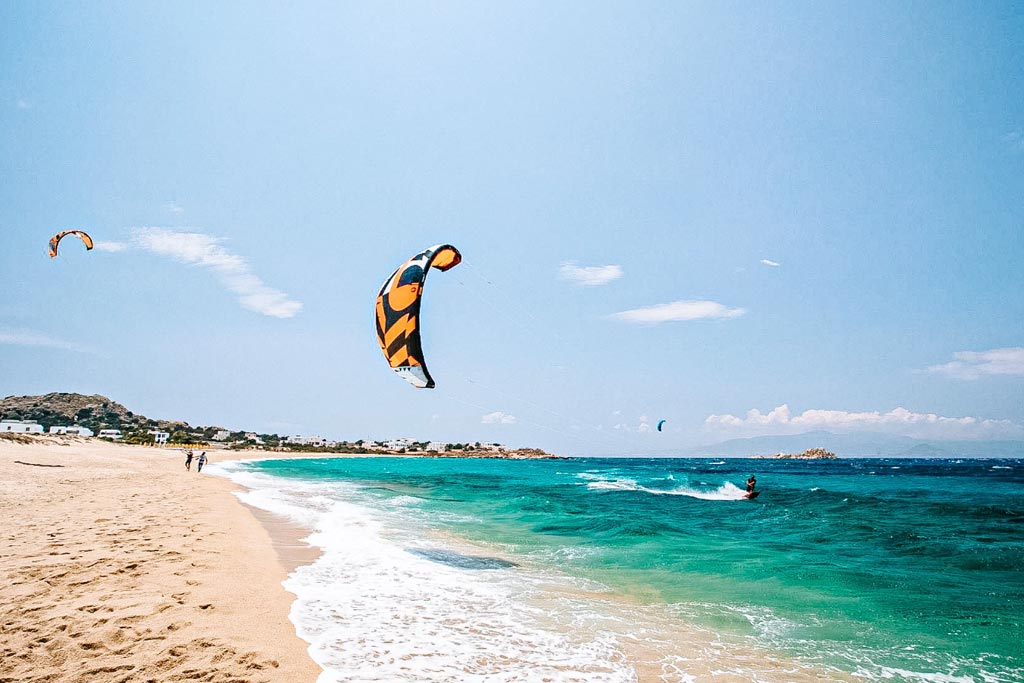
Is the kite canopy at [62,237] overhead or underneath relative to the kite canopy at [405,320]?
overhead

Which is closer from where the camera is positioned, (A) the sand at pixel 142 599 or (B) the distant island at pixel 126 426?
(A) the sand at pixel 142 599

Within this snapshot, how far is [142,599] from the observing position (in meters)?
5.12

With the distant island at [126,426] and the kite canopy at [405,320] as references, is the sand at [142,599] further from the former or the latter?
the distant island at [126,426]

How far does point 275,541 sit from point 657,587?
704 cm

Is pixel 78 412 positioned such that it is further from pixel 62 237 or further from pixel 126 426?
pixel 62 237

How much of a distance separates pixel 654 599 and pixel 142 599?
6.53 m

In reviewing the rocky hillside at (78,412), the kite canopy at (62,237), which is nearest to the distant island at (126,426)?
the rocky hillside at (78,412)

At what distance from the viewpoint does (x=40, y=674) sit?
142 inches

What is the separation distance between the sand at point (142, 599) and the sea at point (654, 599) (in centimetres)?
50

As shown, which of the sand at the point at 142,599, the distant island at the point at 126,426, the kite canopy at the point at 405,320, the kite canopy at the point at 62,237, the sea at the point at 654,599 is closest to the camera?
the sand at the point at 142,599

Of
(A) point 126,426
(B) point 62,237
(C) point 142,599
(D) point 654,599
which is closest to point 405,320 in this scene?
(C) point 142,599

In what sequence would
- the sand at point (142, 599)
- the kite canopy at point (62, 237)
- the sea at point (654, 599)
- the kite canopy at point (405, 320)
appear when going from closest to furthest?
1. the sand at point (142, 599)
2. the sea at point (654, 599)
3. the kite canopy at point (405, 320)
4. the kite canopy at point (62, 237)

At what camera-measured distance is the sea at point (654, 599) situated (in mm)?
4852

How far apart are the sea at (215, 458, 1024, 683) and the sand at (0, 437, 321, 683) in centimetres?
50
